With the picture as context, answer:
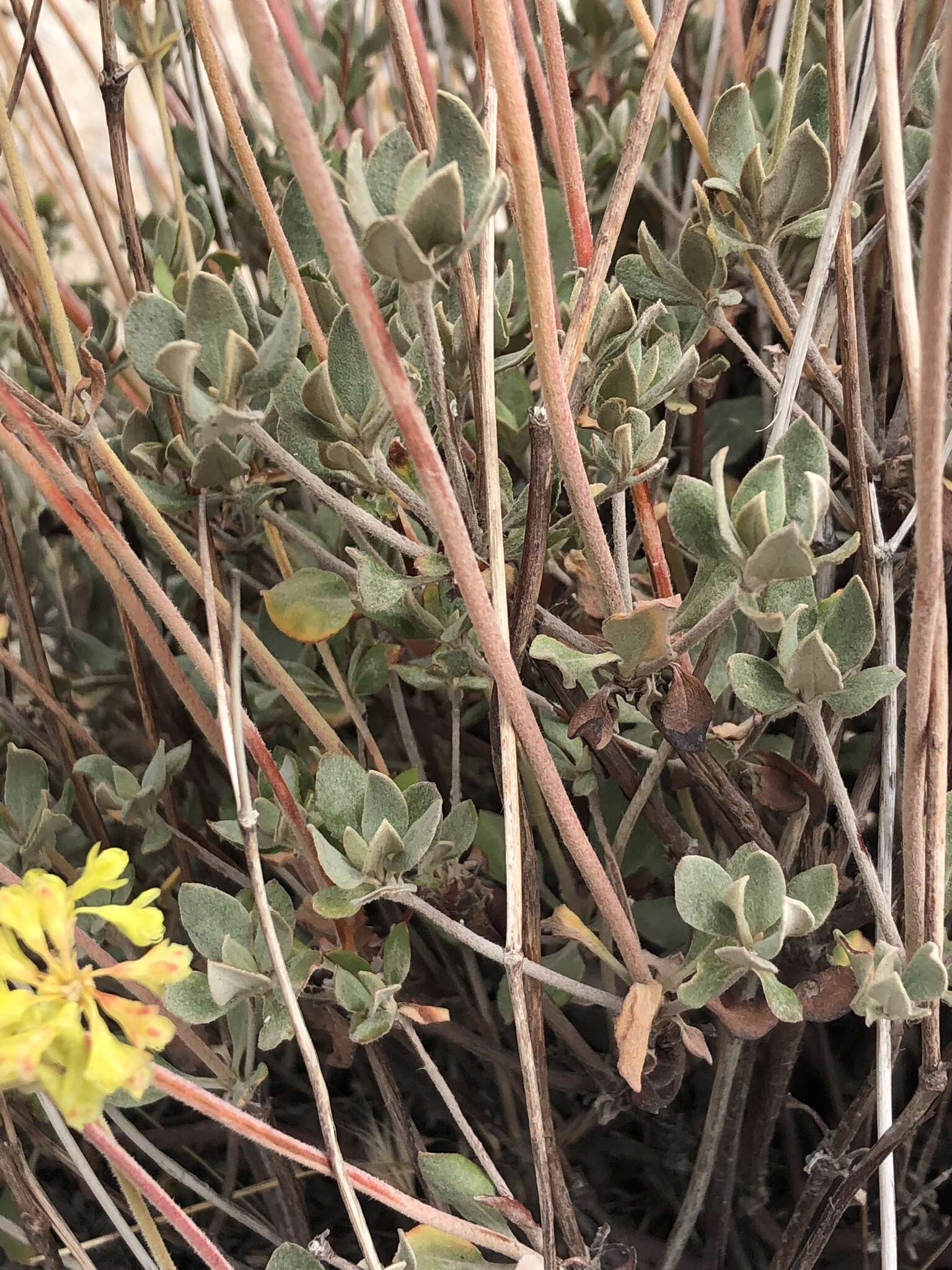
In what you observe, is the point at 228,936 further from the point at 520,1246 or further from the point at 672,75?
the point at 672,75

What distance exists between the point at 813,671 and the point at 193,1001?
0.23 meters

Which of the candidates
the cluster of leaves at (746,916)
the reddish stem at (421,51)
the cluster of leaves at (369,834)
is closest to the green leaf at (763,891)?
the cluster of leaves at (746,916)

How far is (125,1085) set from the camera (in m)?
0.25

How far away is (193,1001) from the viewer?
1.23ft

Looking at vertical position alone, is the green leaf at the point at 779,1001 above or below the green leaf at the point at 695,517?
below

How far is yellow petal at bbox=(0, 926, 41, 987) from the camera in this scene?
25 cm

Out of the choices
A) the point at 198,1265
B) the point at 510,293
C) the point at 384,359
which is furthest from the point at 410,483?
the point at 198,1265

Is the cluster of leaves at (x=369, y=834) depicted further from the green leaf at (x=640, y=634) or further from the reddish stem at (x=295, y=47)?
the reddish stem at (x=295, y=47)

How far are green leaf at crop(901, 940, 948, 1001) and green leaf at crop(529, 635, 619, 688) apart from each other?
4.9 inches

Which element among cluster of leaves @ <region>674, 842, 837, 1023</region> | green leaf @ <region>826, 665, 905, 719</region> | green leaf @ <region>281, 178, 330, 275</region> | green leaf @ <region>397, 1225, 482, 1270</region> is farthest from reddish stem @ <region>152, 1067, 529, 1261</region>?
green leaf @ <region>281, 178, 330, 275</region>

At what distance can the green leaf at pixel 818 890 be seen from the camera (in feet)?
1.19

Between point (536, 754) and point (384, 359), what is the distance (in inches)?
5.3

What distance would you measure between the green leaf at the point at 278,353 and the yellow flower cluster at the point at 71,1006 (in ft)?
0.45

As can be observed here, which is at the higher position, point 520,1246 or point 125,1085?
point 125,1085
